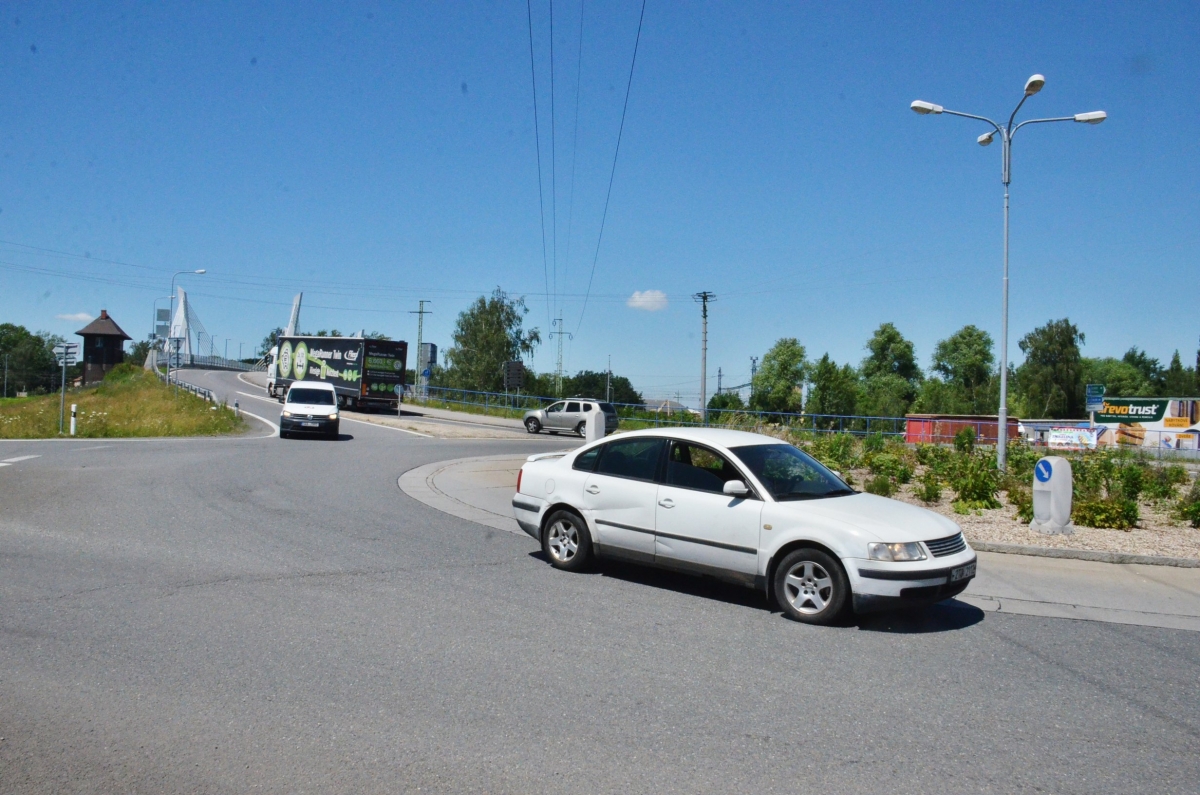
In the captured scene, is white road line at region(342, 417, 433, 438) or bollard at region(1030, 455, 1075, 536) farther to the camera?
white road line at region(342, 417, 433, 438)

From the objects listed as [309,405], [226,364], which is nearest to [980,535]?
[309,405]

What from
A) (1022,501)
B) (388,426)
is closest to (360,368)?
(388,426)

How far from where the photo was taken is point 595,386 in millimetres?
116562

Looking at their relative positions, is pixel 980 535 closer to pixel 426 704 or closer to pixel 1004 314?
pixel 426 704

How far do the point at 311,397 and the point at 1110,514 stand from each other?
22.5 m

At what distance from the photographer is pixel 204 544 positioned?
923cm

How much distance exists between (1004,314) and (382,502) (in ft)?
44.5

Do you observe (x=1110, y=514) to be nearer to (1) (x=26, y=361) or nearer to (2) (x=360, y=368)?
(2) (x=360, y=368)

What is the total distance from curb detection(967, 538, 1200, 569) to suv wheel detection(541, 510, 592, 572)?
471 cm

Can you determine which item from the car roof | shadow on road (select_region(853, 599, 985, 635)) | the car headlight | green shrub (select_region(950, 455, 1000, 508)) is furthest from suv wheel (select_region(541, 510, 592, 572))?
green shrub (select_region(950, 455, 1000, 508))

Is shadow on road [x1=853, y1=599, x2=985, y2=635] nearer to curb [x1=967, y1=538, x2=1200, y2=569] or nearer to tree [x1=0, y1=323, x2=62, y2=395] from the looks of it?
curb [x1=967, y1=538, x2=1200, y2=569]

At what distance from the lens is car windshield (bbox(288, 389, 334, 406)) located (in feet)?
89.4

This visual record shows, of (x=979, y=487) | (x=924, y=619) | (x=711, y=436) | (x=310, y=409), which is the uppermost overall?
(x=711, y=436)

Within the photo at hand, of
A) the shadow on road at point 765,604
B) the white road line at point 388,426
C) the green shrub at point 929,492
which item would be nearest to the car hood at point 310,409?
the white road line at point 388,426
